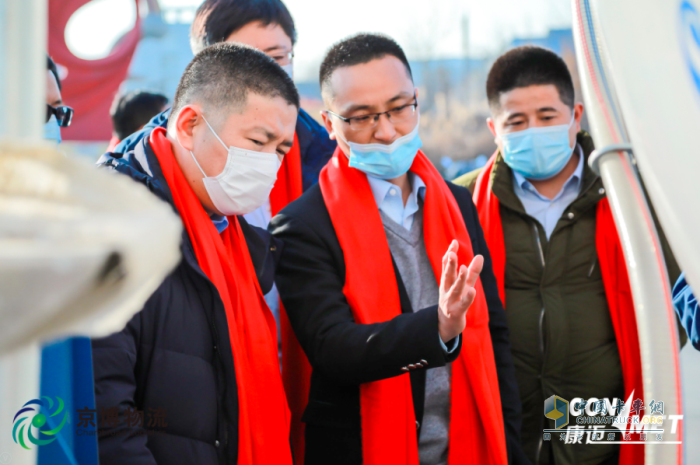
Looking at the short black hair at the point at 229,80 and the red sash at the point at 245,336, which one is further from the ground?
the short black hair at the point at 229,80

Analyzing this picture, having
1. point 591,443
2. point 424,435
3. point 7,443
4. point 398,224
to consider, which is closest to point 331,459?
point 424,435

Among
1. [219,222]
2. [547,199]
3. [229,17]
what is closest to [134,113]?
[229,17]

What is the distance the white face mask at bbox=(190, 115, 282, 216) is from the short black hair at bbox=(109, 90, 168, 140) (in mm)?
2061

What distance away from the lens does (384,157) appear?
2.30 meters

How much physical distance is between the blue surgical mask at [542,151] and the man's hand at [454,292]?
1145 millimetres

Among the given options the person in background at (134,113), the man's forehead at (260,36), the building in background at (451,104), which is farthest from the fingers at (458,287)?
the building in background at (451,104)

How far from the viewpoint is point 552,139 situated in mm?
2699

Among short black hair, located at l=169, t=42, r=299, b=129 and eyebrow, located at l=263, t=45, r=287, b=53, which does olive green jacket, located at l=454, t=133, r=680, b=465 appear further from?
eyebrow, located at l=263, t=45, r=287, b=53

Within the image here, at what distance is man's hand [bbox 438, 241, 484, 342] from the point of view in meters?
1.71

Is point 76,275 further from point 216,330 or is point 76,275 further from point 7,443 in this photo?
point 216,330

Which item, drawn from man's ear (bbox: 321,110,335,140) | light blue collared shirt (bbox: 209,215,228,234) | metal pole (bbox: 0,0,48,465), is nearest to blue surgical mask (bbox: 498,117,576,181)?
man's ear (bbox: 321,110,335,140)

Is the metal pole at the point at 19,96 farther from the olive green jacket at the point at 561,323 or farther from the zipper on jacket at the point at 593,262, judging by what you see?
the zipper on jacket at the point at 593,262

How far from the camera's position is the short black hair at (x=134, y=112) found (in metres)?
3.89
